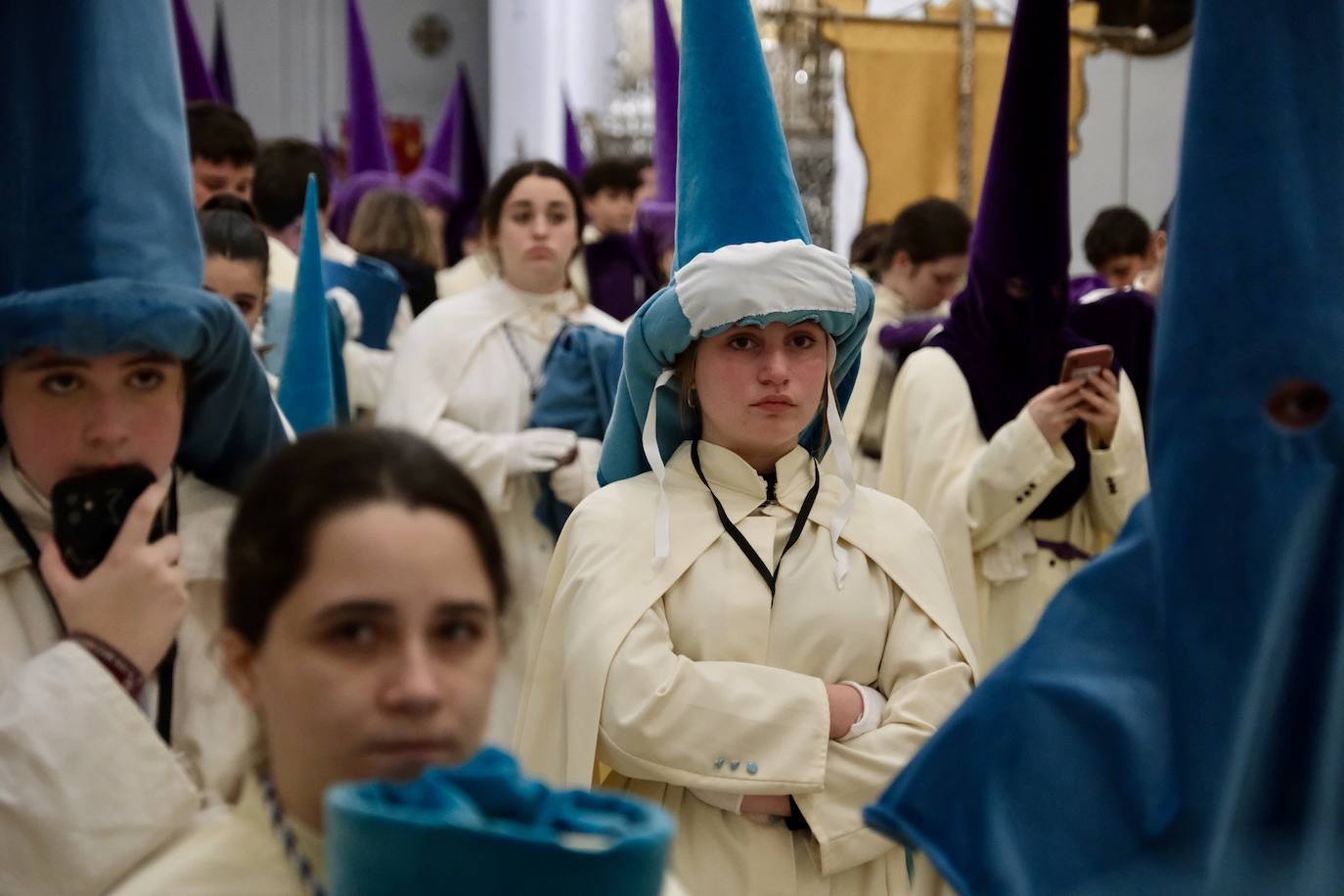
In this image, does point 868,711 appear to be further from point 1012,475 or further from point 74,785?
point 1012,475

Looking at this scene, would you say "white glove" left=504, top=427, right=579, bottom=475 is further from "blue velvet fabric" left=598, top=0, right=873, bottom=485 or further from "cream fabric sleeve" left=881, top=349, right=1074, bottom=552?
"blue velvet fabric" left=598, top=0, right=873, bottom=485

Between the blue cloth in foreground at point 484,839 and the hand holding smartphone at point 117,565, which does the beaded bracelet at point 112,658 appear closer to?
the hand holding smartphone at point 117,565

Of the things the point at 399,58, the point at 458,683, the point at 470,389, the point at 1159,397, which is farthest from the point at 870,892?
the point at 399,58

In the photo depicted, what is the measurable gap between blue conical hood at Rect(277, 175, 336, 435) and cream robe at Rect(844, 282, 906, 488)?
8.08ft

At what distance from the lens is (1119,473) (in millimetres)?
5133

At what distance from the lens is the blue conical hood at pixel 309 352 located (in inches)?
171

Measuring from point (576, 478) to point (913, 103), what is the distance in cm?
511

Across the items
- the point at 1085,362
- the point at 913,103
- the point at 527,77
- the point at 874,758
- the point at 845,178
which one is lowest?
the point at 874,758

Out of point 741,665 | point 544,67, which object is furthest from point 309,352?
point 544,67

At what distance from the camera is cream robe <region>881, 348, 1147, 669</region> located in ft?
16.8

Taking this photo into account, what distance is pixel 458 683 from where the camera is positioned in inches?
79.4

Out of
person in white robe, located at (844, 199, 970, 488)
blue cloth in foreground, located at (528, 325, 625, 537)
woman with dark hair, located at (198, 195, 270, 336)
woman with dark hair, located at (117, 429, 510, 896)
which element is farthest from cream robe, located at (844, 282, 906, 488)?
woman with dark hair, located at (117, 429, 510, 896)

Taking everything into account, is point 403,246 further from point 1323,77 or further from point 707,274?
point 1323,77

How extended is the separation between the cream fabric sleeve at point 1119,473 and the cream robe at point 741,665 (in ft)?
5.08
